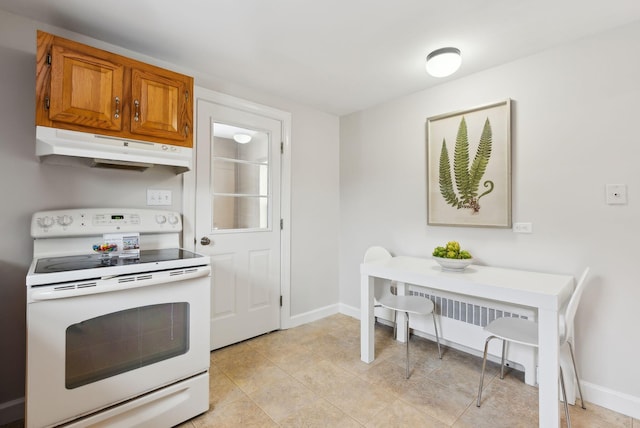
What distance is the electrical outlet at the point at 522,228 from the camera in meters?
2.10

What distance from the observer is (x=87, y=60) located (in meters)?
1.57

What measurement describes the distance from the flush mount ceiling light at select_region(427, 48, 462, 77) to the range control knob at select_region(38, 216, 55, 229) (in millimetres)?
2557

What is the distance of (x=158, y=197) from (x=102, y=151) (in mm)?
566

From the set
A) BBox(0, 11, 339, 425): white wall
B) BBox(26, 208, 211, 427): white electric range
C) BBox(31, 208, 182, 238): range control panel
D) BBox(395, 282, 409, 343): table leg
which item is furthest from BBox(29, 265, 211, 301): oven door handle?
BBox(395, 282, 409, 343): table leg

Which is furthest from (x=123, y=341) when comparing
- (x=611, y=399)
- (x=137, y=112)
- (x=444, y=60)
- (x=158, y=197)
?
(x=611, y=399)

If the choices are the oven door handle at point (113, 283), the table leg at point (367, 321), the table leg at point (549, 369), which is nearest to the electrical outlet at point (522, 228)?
the table leg at point (549, 369)

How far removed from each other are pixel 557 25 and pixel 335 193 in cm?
224

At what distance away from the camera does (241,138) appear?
2641 mm

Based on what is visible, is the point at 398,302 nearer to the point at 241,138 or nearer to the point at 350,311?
the point at 350,311

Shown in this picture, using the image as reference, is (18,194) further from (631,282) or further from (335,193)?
(631,282)

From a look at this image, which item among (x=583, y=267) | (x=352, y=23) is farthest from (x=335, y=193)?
(x=583, y=267)

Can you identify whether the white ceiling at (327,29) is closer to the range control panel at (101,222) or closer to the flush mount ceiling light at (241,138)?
the flush mount ceiling light at (241,138)

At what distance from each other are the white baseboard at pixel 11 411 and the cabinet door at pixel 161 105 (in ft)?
5.47

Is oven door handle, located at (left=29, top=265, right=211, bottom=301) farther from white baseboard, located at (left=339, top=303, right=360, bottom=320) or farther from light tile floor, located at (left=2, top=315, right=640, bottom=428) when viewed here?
white baseboard, located at (left=339, top=303, right=360, bottom=320)
